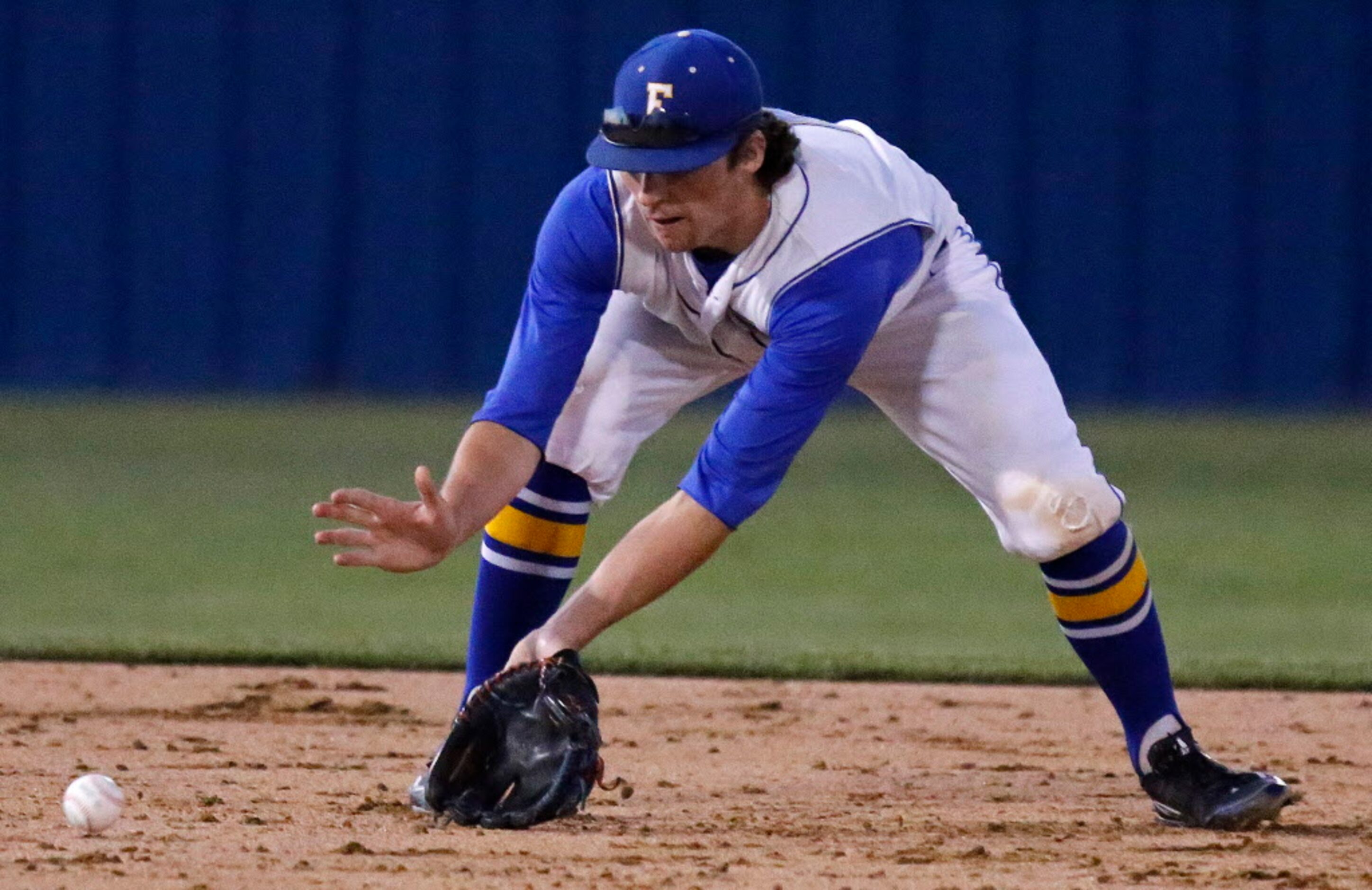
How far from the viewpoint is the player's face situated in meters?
2.97

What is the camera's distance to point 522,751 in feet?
9.93

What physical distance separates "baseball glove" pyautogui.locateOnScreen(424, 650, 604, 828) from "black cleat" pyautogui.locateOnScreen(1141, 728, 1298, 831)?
36.6 inches

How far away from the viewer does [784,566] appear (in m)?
6.61

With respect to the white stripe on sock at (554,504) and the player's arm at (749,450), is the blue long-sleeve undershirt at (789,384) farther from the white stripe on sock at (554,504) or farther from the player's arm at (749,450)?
the white stripe on sock at (554,504)

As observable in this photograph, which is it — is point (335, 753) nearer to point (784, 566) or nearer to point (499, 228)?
point (784, 566)

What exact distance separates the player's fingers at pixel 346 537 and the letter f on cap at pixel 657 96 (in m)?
0.73

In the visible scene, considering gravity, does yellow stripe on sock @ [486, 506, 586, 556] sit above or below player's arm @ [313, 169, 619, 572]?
below

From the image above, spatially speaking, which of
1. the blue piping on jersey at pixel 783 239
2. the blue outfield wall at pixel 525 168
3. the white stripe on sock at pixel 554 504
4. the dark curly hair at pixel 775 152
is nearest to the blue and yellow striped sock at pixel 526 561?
the white stripe on sock at pixel 554 504

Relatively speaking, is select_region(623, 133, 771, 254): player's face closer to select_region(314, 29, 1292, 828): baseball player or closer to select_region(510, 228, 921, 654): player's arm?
select_region(314, 29, 1292, 828): baseball player

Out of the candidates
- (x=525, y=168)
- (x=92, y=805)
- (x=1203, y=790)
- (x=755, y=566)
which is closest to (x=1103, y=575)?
(x=1203, y=790)

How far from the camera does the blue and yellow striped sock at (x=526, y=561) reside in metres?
3.51

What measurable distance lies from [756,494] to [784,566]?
3730 millimetres

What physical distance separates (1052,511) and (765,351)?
20.4 inches

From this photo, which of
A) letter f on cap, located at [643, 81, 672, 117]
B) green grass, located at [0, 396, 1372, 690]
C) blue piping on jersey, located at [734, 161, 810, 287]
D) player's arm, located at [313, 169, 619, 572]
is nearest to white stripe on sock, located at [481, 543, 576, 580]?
player's arm, located at [313, 169, 619, 572]
